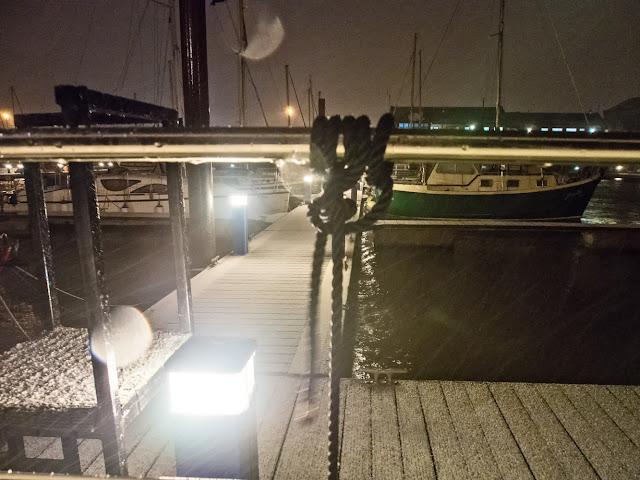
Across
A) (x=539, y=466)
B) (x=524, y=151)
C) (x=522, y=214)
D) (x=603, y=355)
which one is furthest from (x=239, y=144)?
(x=522, y=214)

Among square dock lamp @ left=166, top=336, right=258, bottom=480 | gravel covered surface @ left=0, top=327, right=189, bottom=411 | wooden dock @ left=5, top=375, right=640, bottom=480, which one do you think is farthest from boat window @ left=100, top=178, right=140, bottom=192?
square dock lamp @ left=166, top=336, right=258, bottom=480

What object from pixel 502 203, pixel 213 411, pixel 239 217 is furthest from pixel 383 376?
pixel 502 203

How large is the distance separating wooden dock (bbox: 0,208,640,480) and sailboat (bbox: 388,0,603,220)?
16.8m

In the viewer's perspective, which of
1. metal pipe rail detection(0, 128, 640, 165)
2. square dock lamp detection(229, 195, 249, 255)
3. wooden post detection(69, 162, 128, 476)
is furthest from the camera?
square dock lamp detection(229, 195, 249, 255)

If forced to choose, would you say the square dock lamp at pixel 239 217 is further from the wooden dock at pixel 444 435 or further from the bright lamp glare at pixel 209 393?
the bright lamp glare at pixel 209 393

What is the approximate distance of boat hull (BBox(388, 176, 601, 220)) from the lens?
18.9 meters

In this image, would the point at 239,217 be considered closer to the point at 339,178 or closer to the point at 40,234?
the point at 40,234

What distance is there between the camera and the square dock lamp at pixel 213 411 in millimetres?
1776

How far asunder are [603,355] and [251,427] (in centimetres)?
700

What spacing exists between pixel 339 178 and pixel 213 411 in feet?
4.57

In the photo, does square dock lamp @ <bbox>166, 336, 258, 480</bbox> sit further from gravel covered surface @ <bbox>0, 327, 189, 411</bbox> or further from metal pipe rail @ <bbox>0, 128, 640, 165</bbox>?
metal pipe rail @ <bbox>0, 128, 640, 165</bbox>

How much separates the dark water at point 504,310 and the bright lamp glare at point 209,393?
3816 mm

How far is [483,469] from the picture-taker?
2.41 metres

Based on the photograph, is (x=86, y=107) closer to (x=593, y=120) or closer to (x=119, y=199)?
(x=119, y=199)
